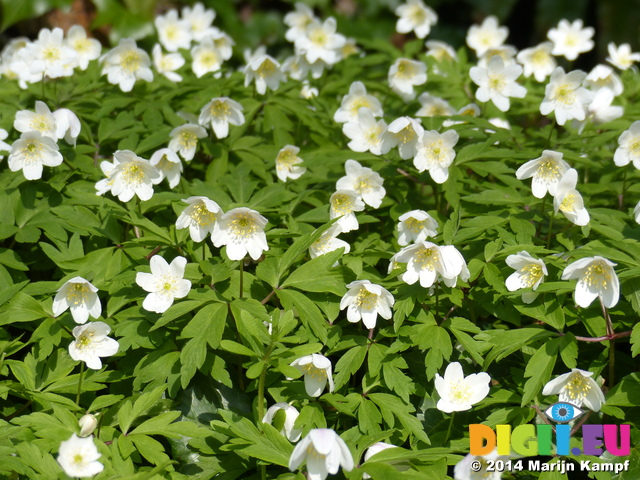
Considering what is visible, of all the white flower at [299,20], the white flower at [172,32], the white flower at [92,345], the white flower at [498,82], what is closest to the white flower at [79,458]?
the white flower at [92,345]

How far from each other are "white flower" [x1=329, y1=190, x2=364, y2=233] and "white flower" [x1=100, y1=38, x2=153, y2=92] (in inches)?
50.9

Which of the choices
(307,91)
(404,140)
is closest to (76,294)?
(404,140)

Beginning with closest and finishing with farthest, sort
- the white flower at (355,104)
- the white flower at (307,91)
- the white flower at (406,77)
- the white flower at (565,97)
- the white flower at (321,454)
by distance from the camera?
the white flower at (321,454) < the white flower at (565,97) < the white flower at (355,104) < the white flower at (406,77) < the white flower at (307,91)

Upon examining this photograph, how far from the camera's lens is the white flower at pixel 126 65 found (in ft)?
11.4

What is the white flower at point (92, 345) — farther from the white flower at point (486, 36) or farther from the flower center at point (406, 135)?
the white flower at point (486, 36)

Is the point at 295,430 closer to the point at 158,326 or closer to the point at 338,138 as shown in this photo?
the point at 158,326

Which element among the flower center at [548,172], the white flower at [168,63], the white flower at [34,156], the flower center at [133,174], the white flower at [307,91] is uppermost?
the white flower at [34,156]

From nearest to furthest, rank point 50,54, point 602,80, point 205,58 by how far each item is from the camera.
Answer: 1. point 50,54
2. point 602,80
3. point 205,58

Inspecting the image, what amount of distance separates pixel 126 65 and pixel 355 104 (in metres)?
1.17

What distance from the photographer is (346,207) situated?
9.29ft

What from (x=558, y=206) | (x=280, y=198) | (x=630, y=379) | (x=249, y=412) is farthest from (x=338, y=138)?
(x=630, y=379)

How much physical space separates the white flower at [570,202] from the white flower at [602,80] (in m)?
1.20

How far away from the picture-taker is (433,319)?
2.49m

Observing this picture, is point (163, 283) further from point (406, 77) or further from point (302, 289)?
point (406, 77)
